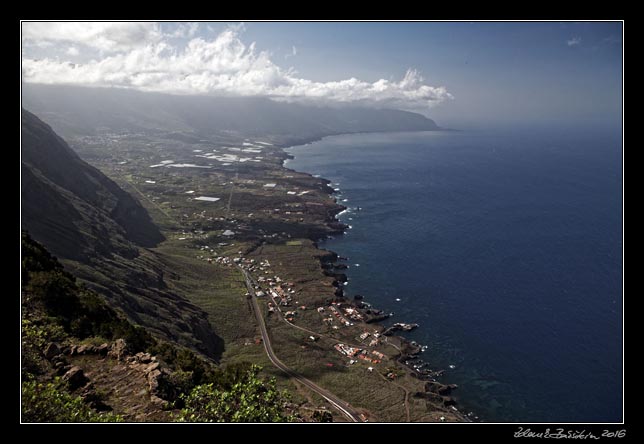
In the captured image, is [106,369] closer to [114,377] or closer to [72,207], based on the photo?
[114,377]

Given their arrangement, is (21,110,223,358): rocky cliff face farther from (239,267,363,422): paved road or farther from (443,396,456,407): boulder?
(443,396,456,407): boulder

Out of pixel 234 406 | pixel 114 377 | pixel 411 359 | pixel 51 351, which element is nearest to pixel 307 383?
pixel 411 359

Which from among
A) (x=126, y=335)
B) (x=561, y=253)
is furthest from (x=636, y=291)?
(x=561, y=253)

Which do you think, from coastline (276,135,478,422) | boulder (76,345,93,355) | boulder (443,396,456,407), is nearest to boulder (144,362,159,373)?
boulder (76,345,93,355)

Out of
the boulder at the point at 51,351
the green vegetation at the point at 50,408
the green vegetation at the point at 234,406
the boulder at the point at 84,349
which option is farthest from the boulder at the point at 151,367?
the green vegetation at the point at 50,408

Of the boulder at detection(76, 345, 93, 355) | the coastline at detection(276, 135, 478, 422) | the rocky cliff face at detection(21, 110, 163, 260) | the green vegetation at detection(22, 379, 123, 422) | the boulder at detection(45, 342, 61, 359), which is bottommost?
the coastline at detection(276, 135, 478, 422)

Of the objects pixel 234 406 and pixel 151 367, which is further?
pixel 151 367

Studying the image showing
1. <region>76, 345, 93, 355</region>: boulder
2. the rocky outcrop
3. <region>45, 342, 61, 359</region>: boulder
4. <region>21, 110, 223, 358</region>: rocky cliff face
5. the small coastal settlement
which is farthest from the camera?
<region>21, 110, 223, 358</region>: rocky cliff face

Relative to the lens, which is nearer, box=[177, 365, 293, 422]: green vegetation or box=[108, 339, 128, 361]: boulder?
box=[177, 365, 293, 422]: green vegetation

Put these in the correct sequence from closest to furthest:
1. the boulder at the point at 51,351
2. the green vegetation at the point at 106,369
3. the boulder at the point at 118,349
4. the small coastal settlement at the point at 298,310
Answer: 1. the green vegetation at the point at 106,369
2. the boulder at the point at 51,351
3. the boulder at the point at 118,349
4. the small coastal settlement at the point at 298,310

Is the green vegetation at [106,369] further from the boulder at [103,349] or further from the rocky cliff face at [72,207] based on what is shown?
the rocky cliff face at [72,207]
